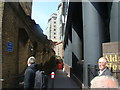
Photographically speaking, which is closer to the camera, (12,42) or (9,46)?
(9,46)

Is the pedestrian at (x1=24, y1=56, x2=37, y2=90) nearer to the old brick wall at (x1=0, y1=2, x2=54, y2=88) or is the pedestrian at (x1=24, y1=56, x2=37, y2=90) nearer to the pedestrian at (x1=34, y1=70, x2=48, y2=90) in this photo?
the pedestrian at (x1=34, y1=70, x2=48, y2=90)

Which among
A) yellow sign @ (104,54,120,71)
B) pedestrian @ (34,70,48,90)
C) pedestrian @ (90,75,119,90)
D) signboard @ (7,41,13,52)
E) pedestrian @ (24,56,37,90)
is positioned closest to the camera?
pedestrian @ (90,75,119,90)

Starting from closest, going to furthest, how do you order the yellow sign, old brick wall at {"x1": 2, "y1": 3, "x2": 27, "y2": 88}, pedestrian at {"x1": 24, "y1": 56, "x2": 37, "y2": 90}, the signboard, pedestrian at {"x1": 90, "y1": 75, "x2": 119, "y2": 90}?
pedestrian at {"x1": 90, "y1": 75, "x2": 119, "y2": 90}, pedestrian at {"x1": 24, "y1": 56, "x2": 37, "y2": 90}, the yellow sign, old brick wall at {"x1": 2, "y1": 3, "x2": 27, "y2": 88}, the signboard

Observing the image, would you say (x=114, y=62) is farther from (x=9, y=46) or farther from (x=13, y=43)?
(x=13, y=43)

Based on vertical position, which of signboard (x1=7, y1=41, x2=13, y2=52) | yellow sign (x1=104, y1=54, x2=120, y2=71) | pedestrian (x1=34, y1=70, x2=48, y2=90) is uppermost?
signboard (x1=7, y1=41, x2=13, y2=52)

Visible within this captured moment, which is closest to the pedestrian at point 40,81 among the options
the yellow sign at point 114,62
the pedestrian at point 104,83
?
the yellow sign at point 114,62

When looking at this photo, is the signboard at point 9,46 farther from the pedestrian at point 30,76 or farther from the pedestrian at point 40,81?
the pedestrian at point 40,81

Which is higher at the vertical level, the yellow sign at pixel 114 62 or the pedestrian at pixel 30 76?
the yellow sign at pixel 114 62

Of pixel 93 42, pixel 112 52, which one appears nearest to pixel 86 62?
pixel 93 42

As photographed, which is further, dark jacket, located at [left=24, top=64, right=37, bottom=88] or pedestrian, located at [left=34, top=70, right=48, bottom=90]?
dark jacket, located at [left=24, top=64, right=37, bottom=88]

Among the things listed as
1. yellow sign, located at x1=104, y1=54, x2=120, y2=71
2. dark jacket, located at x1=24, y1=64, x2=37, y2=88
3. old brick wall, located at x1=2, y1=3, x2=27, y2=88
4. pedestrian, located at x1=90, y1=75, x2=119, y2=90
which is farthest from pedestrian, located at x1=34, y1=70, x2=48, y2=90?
old brick wall, located at x1=2, y1=3, x2=27, y2=88

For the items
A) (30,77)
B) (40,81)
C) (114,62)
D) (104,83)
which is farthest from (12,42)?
(104,83)

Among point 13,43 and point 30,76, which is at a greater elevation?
point 13,43

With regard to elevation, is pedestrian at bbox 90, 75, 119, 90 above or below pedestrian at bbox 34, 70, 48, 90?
above
